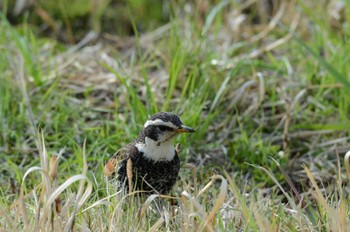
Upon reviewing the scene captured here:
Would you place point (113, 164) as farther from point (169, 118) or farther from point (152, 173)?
point (169, 118)

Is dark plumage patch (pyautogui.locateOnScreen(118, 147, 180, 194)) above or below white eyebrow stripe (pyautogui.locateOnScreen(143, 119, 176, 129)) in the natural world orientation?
below

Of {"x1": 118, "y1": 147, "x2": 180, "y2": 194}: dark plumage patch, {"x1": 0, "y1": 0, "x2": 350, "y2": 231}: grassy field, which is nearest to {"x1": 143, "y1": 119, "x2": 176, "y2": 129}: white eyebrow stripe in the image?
{"x1": 118, "y1": 147, "x2": 180, "y2": 194}: dark plumage patch

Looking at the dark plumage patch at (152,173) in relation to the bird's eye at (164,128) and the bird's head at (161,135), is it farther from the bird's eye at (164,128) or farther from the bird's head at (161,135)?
the bird's eye at (164,128)

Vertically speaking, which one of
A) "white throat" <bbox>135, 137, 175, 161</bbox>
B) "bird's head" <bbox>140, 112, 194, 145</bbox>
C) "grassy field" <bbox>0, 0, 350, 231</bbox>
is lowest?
"grassy field" <bbox>0, 0, 350, 231</bbox>

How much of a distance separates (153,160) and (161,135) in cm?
17

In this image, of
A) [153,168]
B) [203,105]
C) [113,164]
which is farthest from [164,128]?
[203,105]

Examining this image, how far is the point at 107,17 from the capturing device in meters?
8.27

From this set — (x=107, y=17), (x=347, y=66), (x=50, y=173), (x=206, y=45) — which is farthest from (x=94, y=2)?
(x=50, y=173)

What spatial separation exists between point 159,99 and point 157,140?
1.46 m

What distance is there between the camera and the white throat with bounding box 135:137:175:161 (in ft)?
15.1

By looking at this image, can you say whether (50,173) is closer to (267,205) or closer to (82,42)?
(267,205)

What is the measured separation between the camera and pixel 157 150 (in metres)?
4.64

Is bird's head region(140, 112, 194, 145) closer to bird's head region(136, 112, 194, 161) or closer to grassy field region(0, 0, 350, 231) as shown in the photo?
bird's head region(136, 112, 194, 161)

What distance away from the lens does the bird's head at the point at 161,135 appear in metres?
4.62
